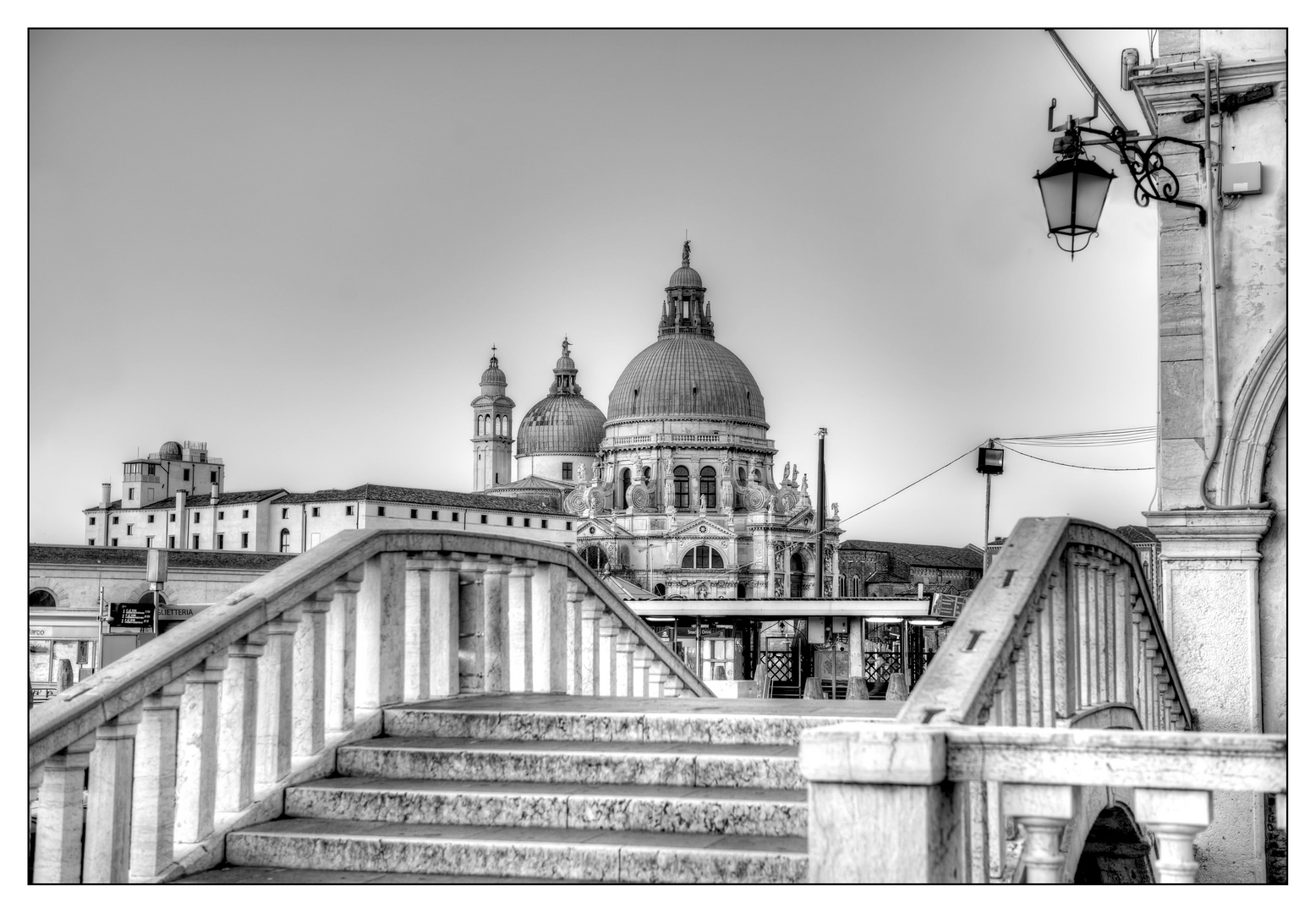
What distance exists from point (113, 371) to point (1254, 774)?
6452 mm

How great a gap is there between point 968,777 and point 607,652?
3956 mm

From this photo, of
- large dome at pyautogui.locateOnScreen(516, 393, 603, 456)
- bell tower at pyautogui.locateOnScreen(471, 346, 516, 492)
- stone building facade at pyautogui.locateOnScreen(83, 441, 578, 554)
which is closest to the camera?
stone building facade at pyautogui.locateOnScreen(83, 441, 578, 554)

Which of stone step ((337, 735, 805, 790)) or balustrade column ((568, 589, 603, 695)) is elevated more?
balustrade column ((568, 589, 603, 695))

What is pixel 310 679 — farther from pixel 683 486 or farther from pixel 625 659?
pixel 683 486

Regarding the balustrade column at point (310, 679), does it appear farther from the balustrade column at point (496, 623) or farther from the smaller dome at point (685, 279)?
the smaller dome at point (685, 279)

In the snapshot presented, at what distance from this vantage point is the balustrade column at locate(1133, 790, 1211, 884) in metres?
2.73

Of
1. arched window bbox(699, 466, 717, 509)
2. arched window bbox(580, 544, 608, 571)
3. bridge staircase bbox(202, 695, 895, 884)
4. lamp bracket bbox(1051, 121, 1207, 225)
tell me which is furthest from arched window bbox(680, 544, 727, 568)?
bridge staircase bbox(202, 695, 895, 884)

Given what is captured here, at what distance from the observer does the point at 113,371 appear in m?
7.67

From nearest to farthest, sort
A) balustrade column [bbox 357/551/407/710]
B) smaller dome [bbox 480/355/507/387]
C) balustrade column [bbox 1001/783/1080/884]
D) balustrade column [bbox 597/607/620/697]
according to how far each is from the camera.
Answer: balustrade column [bbox 1001/783/1080/884] < balustrade column [bbox 357/551/407/710] < balustrade column [bbox 597/607/620/697] < smaller dome [bbox 480/355/507/387]

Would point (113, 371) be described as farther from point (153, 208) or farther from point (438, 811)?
point (438, 811)

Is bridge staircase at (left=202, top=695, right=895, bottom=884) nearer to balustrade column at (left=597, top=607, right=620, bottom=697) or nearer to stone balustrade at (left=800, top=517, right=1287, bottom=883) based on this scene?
stone balustrade at (left=800, top=517, right=1287, bottom=883)

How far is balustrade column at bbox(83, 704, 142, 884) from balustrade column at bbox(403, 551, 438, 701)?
1508 millimetres
